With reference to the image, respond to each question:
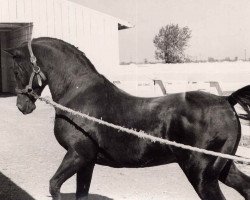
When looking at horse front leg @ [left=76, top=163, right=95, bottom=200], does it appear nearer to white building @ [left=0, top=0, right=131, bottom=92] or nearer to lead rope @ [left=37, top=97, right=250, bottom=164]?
lead rope @ [left=37, top=97, right=250, bottom=164]

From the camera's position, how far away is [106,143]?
439 centimetres

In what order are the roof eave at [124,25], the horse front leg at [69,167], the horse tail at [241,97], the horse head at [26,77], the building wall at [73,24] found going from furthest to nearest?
the roof eave at [124,25]
the building wall at [73,24]
the horse head at [26,77]
the horse front leg at [69,167]
the horse tail at [241,97]

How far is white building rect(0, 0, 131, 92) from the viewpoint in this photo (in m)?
22.1

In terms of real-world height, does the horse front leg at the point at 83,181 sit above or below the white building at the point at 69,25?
below

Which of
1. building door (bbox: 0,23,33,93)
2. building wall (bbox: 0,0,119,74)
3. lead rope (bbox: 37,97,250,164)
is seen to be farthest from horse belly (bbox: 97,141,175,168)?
building door (bbox: 0,23,33,93)

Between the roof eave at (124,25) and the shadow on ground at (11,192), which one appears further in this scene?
the roof eave at (124,25)

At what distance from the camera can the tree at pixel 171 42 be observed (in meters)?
89.2

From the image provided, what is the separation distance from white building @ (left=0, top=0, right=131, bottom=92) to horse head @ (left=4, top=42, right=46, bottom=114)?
17.8 meters

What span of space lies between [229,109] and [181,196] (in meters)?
2.30

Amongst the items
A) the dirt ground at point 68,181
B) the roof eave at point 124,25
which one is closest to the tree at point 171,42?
the roof eave at point 124,25

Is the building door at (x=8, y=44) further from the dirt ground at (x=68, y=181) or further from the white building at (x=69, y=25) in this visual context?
the dirt ground at (x=68, y=181)

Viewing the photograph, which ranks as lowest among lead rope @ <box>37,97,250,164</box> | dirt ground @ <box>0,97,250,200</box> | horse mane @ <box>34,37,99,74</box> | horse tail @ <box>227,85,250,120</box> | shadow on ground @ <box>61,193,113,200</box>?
dirt ground @ <box>0,97,250,200</box>

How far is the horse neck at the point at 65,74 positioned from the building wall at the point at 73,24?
18.0 m

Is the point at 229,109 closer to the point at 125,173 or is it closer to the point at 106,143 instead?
the point at 106,143
